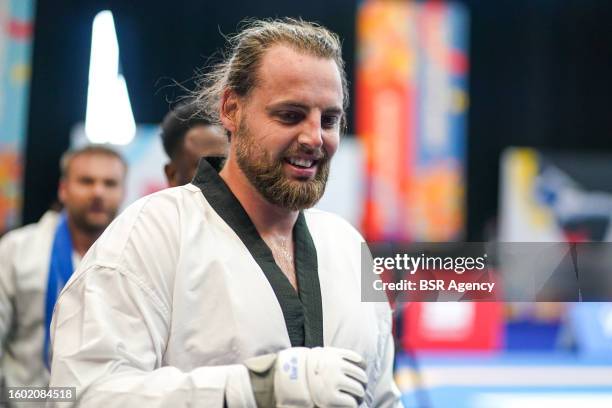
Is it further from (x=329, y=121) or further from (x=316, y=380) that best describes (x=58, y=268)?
(x=316, y=380)

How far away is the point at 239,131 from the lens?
66.9 inches

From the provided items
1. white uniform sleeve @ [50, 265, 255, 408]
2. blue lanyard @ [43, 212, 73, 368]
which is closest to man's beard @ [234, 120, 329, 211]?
white uniform sleeve @ [50, 265, 255, 408]

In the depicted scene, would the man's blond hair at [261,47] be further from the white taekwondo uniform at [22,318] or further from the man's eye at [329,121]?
the white taekwondo uniform at [22,318]

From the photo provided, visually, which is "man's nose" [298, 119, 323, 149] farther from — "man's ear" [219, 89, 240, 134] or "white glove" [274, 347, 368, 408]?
"white glove" [274, 347, 368, 408]

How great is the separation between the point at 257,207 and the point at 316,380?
1.62 ft

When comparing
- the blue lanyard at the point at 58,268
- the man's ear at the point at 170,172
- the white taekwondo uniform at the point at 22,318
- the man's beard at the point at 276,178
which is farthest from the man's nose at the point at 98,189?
the man's beard at the point at 276,178

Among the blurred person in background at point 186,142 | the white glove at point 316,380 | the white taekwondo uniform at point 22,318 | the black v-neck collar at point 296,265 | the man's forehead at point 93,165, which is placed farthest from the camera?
the man's forehead at point 93,165

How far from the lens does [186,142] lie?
2381mm

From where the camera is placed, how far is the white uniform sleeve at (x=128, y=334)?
4.49 ft

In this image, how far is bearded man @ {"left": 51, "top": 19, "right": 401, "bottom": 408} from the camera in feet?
4.50

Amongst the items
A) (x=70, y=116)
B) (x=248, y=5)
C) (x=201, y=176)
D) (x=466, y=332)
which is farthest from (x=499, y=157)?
(x=201, y=176)

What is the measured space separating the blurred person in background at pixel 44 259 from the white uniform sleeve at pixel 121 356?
4.04 feet

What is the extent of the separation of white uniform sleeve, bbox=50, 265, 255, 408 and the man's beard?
36 cm

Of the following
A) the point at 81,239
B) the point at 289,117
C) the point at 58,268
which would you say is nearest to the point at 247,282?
the point at 289,117
